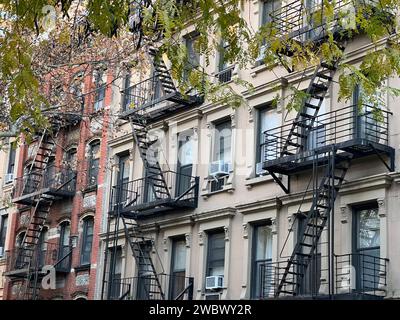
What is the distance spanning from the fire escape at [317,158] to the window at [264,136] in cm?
11

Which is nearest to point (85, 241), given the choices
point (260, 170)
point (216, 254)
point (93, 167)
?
point (93, 167)

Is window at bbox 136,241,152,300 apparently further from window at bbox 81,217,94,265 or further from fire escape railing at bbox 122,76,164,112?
fire escape railing at bbox 122,76,164,112

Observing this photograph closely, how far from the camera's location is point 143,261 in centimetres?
2672

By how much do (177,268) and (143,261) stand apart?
1.38 meters

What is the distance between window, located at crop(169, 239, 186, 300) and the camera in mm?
25266

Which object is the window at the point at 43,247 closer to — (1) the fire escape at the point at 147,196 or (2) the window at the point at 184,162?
(1) the fire escape at the point at 147,196

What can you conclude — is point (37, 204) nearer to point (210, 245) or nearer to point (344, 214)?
point (210, 245)

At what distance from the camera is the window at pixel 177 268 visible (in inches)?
995

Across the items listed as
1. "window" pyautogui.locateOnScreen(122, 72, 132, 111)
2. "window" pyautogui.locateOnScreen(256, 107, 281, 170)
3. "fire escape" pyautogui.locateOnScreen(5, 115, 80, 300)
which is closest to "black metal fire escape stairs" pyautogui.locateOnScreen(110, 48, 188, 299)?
"window" pyautogui.locateOnScreen(122, 72, 132, 111)

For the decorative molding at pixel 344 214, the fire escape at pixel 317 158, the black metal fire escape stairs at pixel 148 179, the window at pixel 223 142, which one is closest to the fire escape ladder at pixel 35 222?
the black metal fire escape stairs at pixel 148 179

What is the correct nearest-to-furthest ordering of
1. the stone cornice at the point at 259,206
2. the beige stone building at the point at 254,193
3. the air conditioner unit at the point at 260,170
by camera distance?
the beige stone building at the point at 254,193 < the stone cornice at the point at 259,206 < the air conditioner unit at the point at 260,170

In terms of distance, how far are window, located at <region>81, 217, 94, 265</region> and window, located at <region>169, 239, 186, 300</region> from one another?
5056 millimetres
